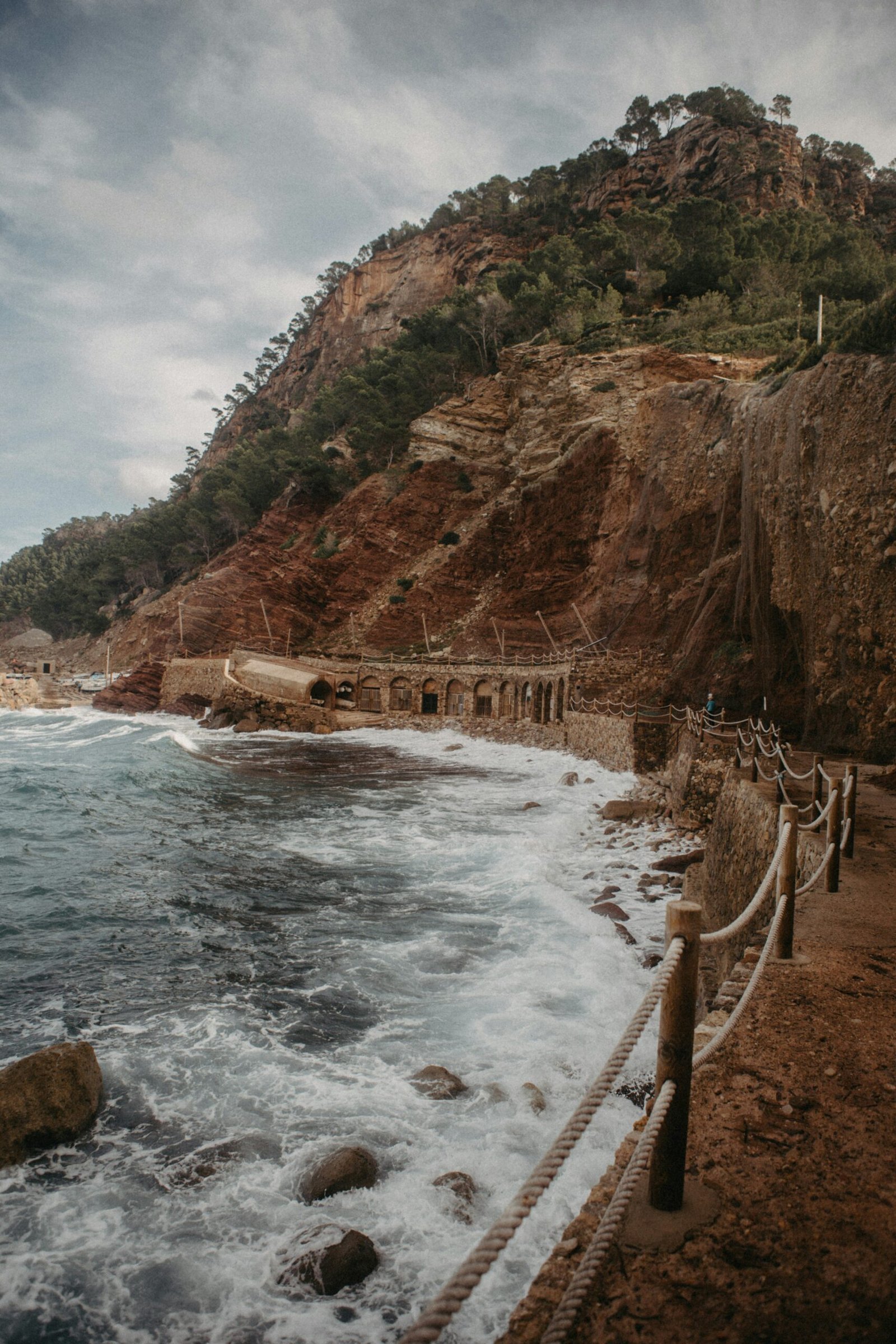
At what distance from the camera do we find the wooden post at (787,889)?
396cm

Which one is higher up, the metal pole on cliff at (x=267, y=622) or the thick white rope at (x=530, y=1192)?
the metal pole on cliff at (x=267, y=622)

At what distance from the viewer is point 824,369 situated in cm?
1449

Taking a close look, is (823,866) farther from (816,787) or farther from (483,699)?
(483,699)

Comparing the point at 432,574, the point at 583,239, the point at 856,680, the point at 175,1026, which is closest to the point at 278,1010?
the point at 175,1026

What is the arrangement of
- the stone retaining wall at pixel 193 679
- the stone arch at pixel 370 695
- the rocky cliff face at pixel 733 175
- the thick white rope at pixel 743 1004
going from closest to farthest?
the thick white rope at pixel 743 1004 < the stone retaining wall at pixel 193 679 < the stone arch at pixel 370 695 < the rocky cliff face at pixel 733 175

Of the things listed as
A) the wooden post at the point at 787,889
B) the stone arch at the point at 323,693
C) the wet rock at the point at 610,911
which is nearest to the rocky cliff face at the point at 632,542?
the stone arch at the point at 323,693

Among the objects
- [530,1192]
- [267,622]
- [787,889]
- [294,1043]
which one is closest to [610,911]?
[294,1043]

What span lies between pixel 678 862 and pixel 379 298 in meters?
83.1

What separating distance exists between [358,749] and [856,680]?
19.0 meters

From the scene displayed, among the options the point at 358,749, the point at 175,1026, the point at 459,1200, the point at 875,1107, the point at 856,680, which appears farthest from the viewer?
the point at 358,749

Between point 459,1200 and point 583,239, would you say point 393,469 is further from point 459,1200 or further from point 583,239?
point 459,1200

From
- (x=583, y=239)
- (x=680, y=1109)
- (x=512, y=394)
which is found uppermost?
(x=583, y=239)

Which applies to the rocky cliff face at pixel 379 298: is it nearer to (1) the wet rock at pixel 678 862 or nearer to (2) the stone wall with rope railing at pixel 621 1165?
(1) the wet rock at pixel 678 862

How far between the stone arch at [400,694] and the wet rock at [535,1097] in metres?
31.3
